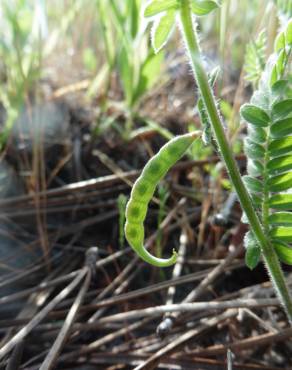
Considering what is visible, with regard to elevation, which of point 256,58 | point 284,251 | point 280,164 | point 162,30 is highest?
point 162,30

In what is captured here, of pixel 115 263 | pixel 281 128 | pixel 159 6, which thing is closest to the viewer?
pixel 159 6

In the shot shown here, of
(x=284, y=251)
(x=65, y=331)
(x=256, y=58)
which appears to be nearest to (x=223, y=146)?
(x=284, y=251)

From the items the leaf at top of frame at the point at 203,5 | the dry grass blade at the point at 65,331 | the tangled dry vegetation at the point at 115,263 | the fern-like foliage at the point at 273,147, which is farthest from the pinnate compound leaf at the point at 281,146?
the dry grass blade at the point at 65,331

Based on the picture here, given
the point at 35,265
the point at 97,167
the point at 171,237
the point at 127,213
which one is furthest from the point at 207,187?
the point at 127,213

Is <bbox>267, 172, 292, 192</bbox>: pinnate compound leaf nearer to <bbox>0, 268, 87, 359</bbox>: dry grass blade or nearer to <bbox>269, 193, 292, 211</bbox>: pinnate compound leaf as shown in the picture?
<bbox>269, 193, 292, 211</bbox>: pinnate compound leaf

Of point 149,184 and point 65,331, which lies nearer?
point 149,184

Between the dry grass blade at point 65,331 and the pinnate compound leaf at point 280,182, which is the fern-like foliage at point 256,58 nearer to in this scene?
the pinnate compound leaf at point 280,182

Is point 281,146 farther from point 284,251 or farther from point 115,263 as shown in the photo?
point 115,263
